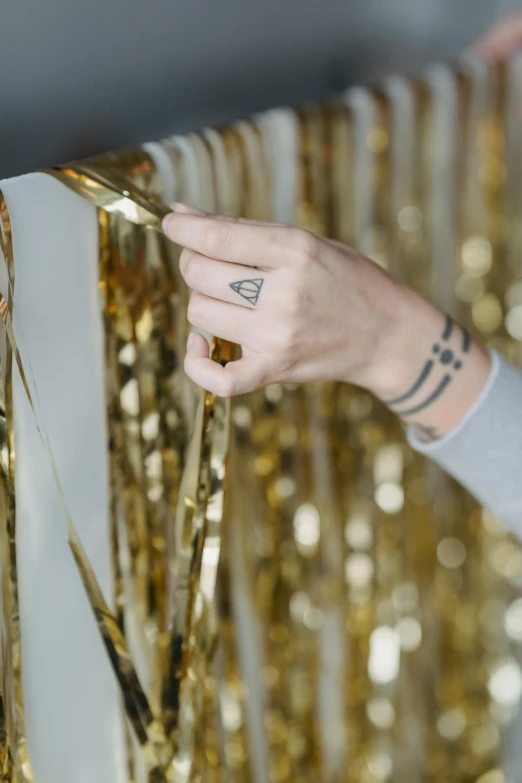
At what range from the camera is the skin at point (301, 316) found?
569mm

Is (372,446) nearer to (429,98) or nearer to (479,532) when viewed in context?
(479,532)

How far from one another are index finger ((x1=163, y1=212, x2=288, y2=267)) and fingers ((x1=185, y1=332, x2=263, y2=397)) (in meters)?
0.07

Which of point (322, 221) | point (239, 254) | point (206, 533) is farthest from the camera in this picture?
point (322, 221)

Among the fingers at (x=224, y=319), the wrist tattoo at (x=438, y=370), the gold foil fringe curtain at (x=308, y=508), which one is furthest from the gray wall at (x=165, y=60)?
the wrist tattoo at (x=438, y=370)

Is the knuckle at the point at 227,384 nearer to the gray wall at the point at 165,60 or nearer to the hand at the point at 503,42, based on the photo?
the gray wall at the point at 165,60

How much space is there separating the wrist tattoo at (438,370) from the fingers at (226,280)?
186mm

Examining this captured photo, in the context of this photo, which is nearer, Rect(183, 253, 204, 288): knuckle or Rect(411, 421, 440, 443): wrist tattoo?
Rect(183, 253, 204, 288): knuckle

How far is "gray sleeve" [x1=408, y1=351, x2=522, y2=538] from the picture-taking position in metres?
0.71

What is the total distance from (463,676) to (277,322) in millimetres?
757

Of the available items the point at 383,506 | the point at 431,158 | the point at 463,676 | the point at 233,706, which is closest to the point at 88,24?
the point at 431,158

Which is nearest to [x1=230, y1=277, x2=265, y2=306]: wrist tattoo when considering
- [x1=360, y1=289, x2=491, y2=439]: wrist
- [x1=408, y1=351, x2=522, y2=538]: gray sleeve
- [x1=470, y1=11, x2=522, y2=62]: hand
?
[x1=360, y1=289, x2=491, y2=439]: wrist

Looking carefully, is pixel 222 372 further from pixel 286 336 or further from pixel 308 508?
pixel 308 508

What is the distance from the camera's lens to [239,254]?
563 millimetres

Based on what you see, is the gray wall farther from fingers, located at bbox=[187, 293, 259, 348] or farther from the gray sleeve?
the gray sleeve
